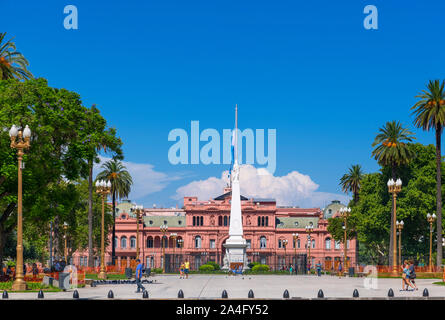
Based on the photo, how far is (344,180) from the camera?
91.1 meters

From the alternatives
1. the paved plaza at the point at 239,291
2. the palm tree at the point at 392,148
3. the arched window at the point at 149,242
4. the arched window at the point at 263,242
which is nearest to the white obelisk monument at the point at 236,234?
the palm tree at the point at 392,148

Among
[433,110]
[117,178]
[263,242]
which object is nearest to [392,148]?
[433,110]

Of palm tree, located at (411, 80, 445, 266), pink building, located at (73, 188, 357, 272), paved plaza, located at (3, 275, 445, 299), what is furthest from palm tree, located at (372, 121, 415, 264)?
pink building, located at (73, 188, 357, 272)

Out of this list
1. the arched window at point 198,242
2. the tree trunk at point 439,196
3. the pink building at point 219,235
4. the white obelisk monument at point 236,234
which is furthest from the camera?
the arched window at point 198,242

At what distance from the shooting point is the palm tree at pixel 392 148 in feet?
209

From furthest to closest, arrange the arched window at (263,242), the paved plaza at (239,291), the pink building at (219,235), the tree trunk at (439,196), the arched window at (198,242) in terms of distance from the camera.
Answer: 1. the arched window at (198,242)
2. the arched window at (263,242)
3. the pink building at (219,235)
4. the tree trunk at (439,196)
5. the paved plaza at (239,291)

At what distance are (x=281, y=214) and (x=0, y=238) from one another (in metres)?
96.0

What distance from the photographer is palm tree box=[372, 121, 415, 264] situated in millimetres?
63562

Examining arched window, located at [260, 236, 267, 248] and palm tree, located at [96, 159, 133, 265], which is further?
arched window, located at [260, 236, 267, 248]

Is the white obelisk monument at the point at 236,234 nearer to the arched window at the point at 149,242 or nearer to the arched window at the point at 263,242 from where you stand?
the arched window at the point at 263,242

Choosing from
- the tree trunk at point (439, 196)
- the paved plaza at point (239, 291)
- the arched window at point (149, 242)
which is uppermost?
the tree trunk at point (439, 196)

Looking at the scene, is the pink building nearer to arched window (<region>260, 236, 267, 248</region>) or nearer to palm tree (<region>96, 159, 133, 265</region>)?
arched window (<region>260, 236, 267, 248</region>)
